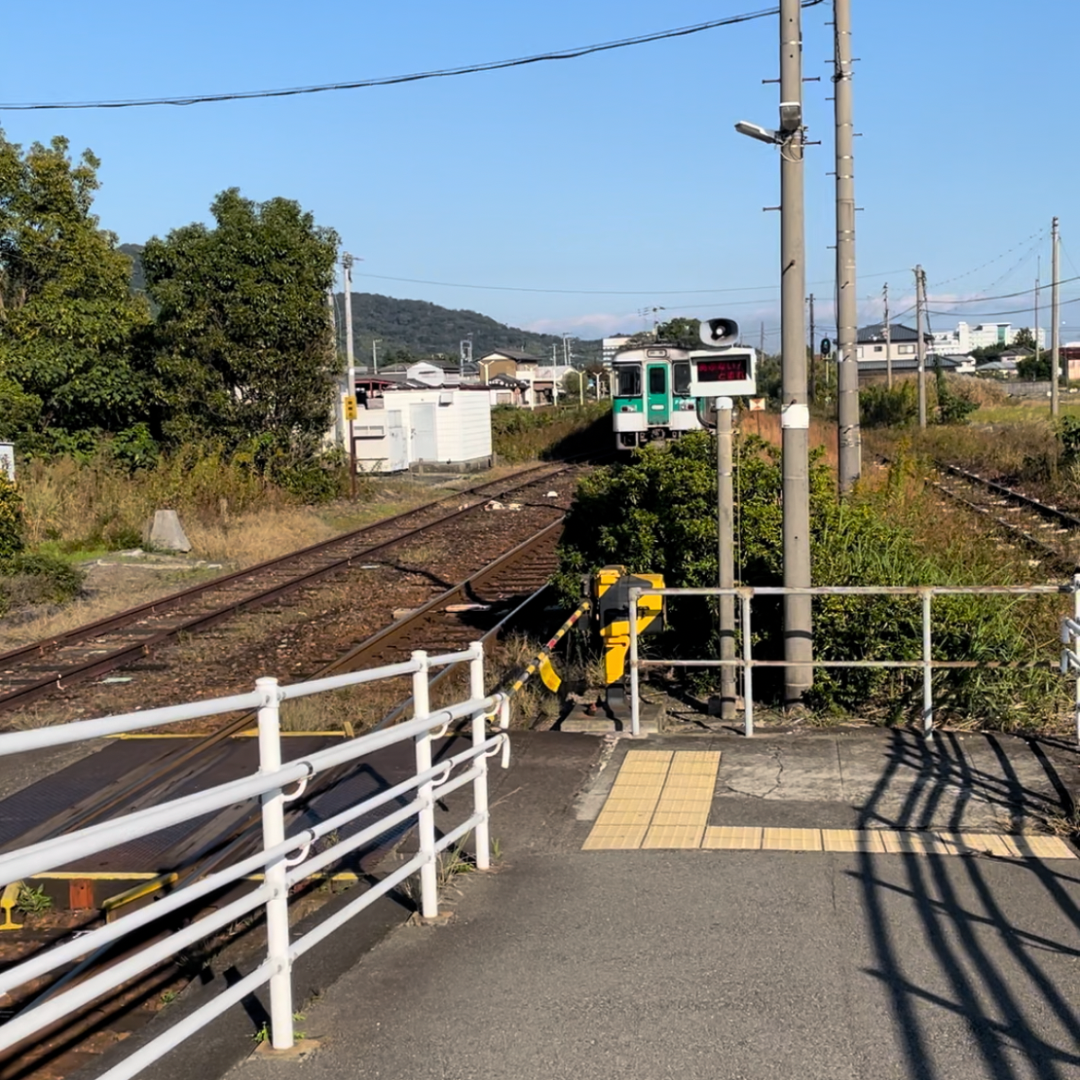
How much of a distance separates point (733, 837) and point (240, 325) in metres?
20.5

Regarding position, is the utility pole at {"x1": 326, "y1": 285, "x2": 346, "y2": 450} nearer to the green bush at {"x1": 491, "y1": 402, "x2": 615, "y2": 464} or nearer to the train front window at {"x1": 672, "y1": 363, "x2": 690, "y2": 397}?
the train front window at {"x1": 672, "y1": 363, "x2": 690, "y2": 397}

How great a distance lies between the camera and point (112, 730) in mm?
2840

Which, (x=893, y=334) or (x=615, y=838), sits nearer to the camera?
A: (x=615, y=838)

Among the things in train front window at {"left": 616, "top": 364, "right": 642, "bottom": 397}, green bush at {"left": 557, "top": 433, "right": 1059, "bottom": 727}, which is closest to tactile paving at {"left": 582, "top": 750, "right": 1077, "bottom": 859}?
green bush at {"left": 557, "top": 433, "right": 1059, "bottom": 727}

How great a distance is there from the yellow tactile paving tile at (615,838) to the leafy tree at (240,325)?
19635 millimetres

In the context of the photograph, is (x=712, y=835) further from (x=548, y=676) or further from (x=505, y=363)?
(x=505, y=363)

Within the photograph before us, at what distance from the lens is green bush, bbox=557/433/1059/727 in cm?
782

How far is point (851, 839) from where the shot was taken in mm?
5512

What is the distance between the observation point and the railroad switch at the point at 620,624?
7941 mm

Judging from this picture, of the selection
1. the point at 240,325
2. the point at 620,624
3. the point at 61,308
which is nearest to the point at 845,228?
the point at 620,624

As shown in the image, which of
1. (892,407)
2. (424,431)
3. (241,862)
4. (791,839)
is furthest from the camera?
(892,407)

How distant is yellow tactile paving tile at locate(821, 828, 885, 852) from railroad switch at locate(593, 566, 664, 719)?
2.40 metres

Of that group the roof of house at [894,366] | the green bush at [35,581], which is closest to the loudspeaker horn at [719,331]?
the green bush at [35,581]

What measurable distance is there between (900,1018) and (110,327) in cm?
2345
